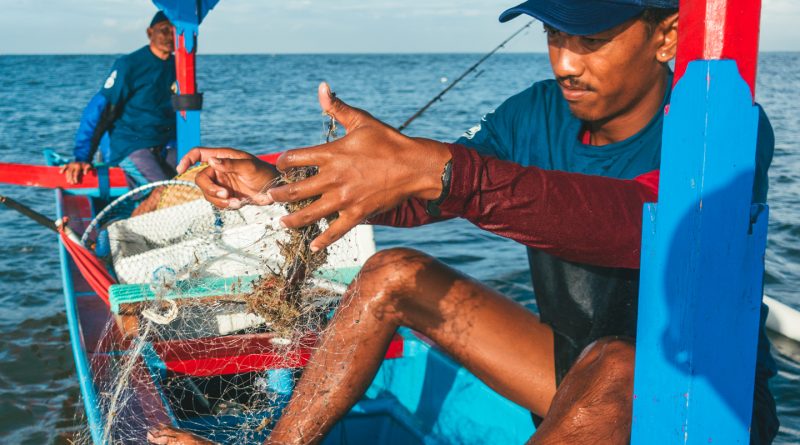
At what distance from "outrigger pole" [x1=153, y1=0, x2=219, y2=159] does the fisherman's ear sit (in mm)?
4317

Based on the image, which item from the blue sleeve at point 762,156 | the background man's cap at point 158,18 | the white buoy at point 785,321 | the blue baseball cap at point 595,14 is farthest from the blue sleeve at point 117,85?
the blue sleeve at point 762,156

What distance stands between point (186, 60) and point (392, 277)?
4114 mm

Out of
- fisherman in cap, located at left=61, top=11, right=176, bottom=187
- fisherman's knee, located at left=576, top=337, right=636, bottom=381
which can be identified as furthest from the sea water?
fisherman's knee, located at left=576, top=337, right=636, bottom=381

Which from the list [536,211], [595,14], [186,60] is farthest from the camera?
[186,60]

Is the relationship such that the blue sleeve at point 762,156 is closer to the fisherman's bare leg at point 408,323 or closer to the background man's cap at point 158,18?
the fisherman's bare leg at point 408,323

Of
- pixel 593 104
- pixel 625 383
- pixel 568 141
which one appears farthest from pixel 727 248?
pixel 568 141

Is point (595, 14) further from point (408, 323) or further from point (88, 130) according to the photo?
point (88, 130)

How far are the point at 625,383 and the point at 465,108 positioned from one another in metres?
23.9

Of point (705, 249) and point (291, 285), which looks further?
point (291, 285)

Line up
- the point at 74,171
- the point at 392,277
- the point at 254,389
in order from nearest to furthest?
the point at 392,277
the point at 254,389
the point at 74,171

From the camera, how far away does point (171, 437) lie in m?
2.49

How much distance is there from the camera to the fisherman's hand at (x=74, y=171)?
21.8ft

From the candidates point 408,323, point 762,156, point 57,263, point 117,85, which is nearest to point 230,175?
point 408,323

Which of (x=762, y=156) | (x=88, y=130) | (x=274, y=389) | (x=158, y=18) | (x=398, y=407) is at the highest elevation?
(x=158, y=18)
